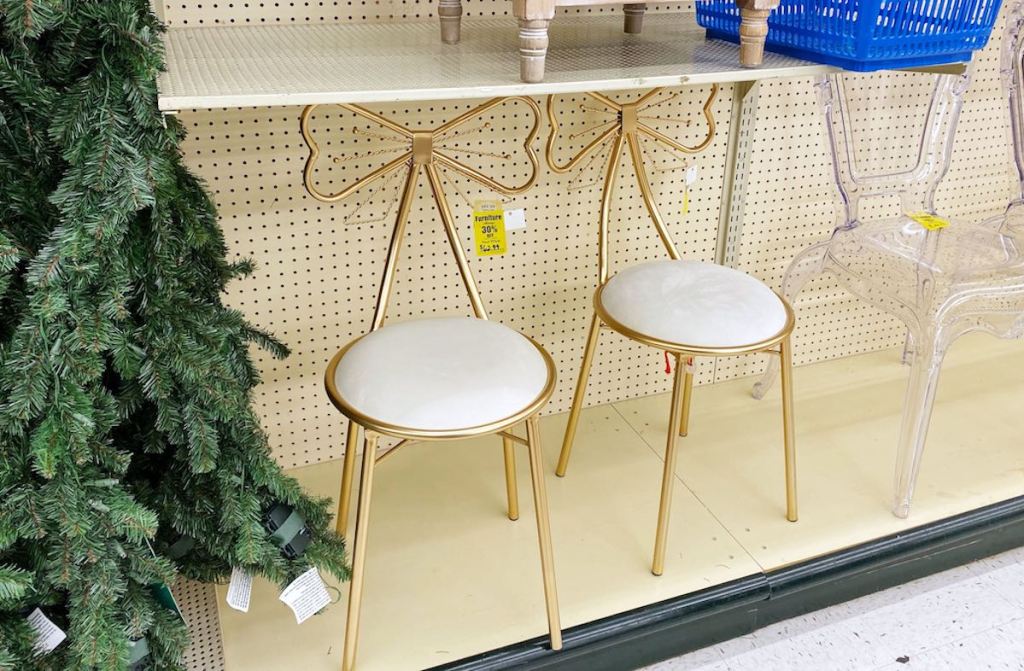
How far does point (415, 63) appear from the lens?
139 centimetres

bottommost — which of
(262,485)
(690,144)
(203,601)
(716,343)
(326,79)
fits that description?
(203,601)

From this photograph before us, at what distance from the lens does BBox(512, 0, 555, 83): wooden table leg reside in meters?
1.23

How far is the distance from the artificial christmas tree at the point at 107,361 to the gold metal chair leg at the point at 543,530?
38 cm

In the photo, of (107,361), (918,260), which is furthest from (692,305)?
(107,361)

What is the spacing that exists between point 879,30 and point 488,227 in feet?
2.90

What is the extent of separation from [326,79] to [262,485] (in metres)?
0.63

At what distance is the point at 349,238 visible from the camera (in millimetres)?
1889

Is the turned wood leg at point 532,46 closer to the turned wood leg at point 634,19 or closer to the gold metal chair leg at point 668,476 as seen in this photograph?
the turned wood leg at point 634,19

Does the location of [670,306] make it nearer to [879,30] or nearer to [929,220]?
[879,30]

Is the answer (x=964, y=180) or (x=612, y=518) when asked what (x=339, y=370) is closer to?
(x=612, y=518)

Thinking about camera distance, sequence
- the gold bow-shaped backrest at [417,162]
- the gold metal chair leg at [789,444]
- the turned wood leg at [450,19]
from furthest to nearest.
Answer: the gold metal chair leg at [789,444], the gold bow-shaped backrest at [417,162], the turned wood leg at [450,19]

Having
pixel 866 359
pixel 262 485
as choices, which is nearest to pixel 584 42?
pixel 262 485

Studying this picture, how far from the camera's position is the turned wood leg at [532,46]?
125 cm

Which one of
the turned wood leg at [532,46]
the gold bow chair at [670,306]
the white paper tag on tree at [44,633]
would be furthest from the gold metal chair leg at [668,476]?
the white paper tag on tree at [44,633]
